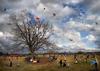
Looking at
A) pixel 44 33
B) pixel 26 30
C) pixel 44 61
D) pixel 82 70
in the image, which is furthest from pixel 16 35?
pixel 82 70

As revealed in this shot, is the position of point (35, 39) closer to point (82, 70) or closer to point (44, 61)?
point (44, 61)

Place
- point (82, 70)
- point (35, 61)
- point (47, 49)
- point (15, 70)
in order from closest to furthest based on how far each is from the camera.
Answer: point (82, 70), point (15, 70), point (35, 61), point (47, 49)

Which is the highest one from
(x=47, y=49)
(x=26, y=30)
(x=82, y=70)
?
(x=26, y=30)

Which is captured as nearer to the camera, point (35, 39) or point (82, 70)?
point (82, 70)

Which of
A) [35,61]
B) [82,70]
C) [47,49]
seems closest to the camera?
[82,70]

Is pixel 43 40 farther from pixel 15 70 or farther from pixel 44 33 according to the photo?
pixel 15 70

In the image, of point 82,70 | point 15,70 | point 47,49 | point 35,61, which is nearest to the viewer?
point 82,70

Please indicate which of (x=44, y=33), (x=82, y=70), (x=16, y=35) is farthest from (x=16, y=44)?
(x=82, y=70)

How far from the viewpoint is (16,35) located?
76.0 meters

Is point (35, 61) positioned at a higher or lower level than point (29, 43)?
lower

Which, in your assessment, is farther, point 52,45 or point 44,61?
point 52,45

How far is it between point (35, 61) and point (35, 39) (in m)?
12.9

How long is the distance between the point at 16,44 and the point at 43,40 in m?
7.27

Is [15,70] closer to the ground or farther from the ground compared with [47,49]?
closer to the ground
